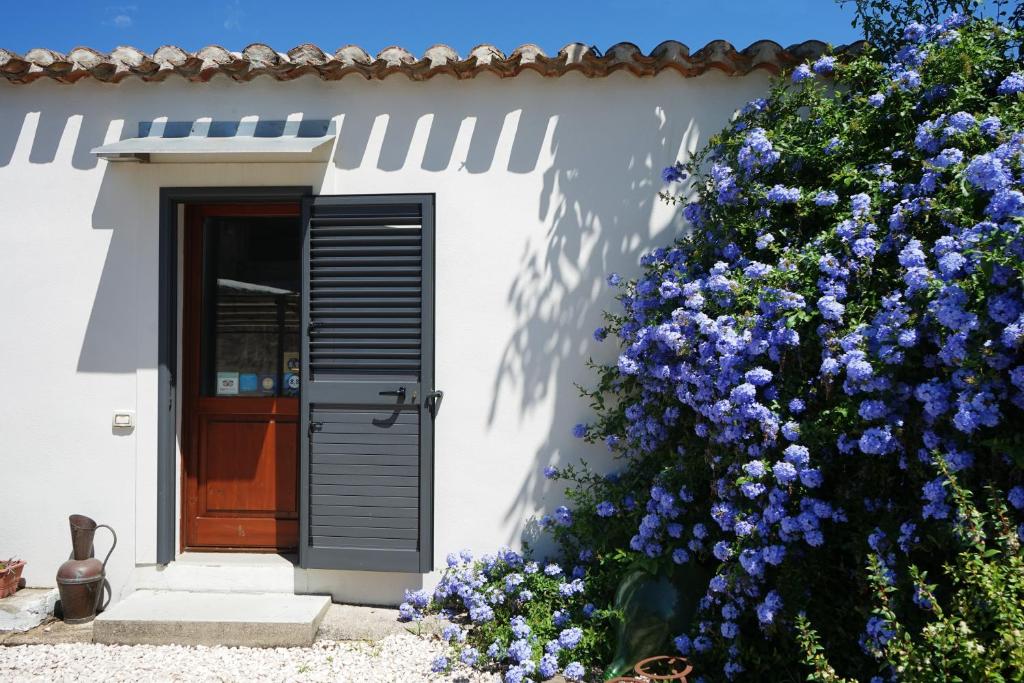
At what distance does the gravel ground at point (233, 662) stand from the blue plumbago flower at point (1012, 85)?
396cm

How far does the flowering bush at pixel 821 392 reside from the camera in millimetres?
2951

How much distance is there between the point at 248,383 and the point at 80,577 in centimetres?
156

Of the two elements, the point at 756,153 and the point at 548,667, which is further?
the point at 756,153

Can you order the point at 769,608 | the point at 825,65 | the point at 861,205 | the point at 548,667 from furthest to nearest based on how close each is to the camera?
the point at 825,65, the point at 548,667, the point at 861,205, the point at 769,608

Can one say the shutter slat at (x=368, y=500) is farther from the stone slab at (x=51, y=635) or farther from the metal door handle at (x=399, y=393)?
the stone slab at (x=51, y=635)

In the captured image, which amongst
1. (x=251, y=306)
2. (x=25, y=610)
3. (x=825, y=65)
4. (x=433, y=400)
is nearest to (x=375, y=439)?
(x=433, y=400)

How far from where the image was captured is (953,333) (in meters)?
2.97

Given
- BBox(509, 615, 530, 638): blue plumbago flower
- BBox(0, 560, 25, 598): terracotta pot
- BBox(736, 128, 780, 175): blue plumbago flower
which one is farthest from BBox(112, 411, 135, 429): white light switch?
BBox(736, 128, 780, 175): blue plumbago flower

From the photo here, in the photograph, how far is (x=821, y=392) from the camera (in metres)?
3.42

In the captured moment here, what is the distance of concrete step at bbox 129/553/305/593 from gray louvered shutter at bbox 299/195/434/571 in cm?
29

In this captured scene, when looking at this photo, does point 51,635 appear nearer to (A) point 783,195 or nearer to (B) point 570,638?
(B) point 570,638

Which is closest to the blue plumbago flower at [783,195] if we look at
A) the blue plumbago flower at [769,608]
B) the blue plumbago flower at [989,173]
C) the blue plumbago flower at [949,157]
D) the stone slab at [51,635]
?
the blue plumbago flower at [949,157]

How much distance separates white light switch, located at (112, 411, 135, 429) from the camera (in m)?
4.92

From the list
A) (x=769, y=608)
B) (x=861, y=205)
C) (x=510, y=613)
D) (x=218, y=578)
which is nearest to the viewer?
(x=769, y=608)
